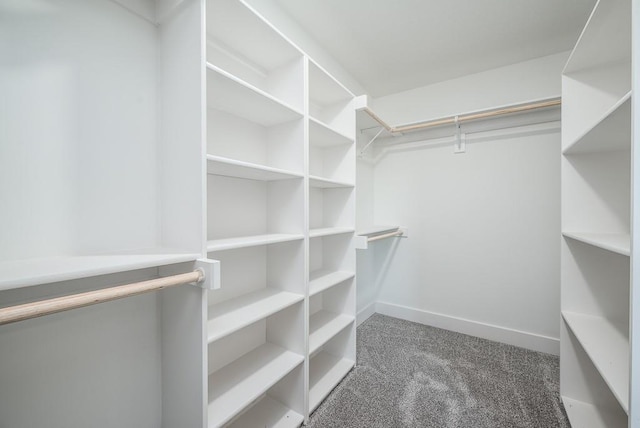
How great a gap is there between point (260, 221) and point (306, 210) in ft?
1.05

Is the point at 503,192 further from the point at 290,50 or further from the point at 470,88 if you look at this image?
the point at 290,50

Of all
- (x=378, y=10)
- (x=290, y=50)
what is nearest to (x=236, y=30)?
(x=290, y=50)

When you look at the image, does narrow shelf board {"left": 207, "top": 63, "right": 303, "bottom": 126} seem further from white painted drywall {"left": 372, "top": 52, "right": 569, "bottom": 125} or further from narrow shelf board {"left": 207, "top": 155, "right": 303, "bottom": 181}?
white painted drywall {"left": 372, "top": 52, "right": 569, "bottom": 125}

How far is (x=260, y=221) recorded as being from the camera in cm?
157

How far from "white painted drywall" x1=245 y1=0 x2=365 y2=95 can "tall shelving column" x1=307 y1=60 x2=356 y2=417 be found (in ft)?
1.16

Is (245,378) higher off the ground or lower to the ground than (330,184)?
lower

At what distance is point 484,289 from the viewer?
2.35 meters

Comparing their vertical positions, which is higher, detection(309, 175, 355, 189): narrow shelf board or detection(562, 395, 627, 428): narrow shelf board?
detection(309, 175, 355, 189): narrow shelf board

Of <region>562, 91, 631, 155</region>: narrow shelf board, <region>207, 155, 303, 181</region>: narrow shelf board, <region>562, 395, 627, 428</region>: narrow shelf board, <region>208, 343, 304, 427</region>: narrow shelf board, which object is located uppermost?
<region>562, 91, 631, 155</region>: narrow shelf board

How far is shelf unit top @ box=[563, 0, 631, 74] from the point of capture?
100 centimetres

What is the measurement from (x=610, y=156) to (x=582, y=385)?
1.32 meters

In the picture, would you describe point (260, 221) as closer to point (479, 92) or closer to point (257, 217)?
point (257, 217)

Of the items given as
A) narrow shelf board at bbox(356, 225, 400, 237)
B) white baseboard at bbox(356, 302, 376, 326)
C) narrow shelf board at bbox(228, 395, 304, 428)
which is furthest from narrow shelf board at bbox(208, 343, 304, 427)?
white baseboard at bbox(356, 302, 376, 326)

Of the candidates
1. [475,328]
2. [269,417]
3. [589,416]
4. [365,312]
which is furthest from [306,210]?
[475,328]
